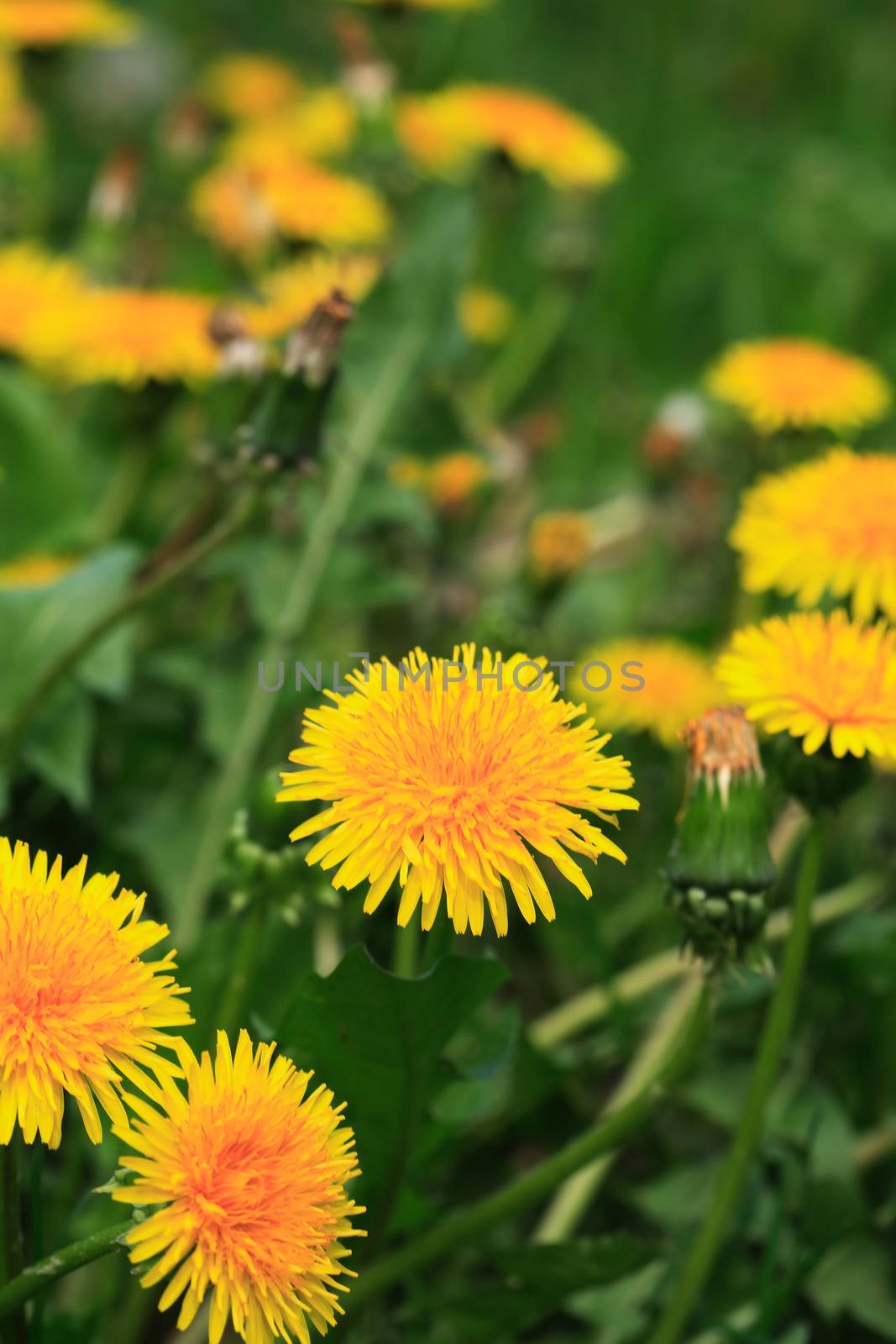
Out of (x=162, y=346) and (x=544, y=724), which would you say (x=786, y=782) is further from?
(x=162, y=346)

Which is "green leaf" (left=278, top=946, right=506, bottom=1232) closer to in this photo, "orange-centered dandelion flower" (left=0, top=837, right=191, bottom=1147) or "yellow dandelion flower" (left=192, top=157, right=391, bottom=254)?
"orange-centered dandelion flower" (left=0, top=837, right=191, bottom=1147)

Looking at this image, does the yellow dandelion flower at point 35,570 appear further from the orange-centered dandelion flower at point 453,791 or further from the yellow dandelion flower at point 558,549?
the orange-centered dandelion flower at point 453,791

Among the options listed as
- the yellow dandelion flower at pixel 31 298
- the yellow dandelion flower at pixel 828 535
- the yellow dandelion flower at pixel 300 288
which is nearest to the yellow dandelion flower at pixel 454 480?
the yellow dandelion flower at pixel 300 288

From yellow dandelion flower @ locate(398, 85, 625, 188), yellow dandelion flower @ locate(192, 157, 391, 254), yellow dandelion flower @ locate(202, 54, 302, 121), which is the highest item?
yellow dandelion flower @ locate(202, 54, 302, 121)

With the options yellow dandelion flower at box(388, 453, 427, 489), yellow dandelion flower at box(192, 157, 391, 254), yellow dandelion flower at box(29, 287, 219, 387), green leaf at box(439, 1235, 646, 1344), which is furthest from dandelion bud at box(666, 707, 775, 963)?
yellow dandelion flower at box(192, 157, 391, 254)

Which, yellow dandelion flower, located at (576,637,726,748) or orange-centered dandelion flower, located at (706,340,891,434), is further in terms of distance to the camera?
orange-centered dandelion flower, located at (706,340,891,434)
